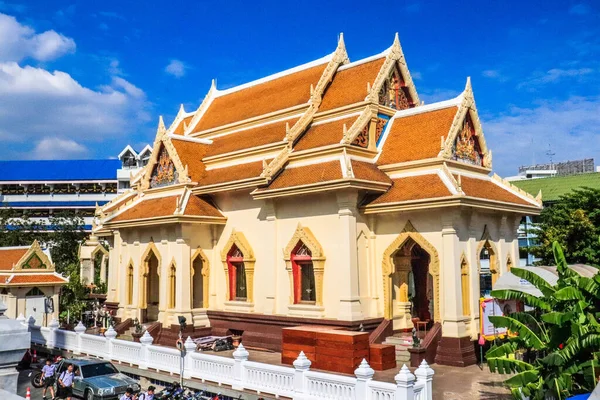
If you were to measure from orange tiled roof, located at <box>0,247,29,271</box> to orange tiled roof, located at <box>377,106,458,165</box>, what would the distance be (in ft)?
58.0

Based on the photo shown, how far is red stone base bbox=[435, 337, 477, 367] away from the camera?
1577 centimetres

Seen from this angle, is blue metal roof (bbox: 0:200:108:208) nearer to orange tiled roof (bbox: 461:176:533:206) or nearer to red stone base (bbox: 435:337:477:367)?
orange tiled roof (bbox: 461:176:533:206)

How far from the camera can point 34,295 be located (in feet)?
85.8

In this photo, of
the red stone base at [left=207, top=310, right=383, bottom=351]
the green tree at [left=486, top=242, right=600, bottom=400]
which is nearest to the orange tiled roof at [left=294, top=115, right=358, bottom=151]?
the red stone base at [left=207, top=310, right=383, bottom=351]


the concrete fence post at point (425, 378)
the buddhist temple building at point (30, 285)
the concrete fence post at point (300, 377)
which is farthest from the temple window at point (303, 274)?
the buddhist temple building at point (30, 285)

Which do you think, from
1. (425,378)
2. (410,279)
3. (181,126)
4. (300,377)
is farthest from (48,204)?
(425,378)

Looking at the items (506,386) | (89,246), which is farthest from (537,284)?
(89,246)

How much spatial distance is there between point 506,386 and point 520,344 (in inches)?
97.8

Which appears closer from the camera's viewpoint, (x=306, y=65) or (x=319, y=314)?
(x=319, y=314)

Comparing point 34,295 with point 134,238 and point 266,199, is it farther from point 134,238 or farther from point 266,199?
point 266,199

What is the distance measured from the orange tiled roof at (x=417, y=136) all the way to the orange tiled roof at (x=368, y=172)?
1.72 ft

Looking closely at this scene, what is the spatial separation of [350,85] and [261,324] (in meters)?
8.64

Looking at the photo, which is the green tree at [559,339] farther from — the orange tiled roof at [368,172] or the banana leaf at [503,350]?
the orange tiled roof at [368,172]

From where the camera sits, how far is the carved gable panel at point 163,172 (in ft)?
73.1
